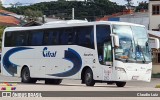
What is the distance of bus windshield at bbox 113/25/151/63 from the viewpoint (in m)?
24.7

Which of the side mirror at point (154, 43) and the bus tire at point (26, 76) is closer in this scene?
the side mirror at point (154, 43)

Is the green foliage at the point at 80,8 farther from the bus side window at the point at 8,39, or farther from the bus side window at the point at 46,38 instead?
the bus side window at the point at 46,38

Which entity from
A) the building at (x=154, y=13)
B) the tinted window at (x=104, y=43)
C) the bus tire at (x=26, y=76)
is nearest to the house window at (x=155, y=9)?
the building at (x=154, y=13)

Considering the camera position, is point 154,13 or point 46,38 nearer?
point 46,38

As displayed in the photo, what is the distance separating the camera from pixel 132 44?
81.8ft

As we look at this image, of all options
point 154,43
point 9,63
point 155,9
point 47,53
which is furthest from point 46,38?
point 155,9

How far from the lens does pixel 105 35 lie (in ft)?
81.5

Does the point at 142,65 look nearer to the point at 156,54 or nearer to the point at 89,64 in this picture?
the point at 89,64

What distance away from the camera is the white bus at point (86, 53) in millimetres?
24672

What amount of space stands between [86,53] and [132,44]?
238 cm

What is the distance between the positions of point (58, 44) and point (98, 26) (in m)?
3.38

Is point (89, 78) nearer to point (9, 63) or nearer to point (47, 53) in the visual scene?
point (47, 53)

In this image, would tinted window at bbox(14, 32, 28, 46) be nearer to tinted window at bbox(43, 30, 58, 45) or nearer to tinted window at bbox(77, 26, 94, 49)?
tinted window at bbox(43, 30, 58, 45)

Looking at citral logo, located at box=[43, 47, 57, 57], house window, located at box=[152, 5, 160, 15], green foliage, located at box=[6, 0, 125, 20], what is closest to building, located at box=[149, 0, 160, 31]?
house window, located at box=[152, 5, 160, 15]
